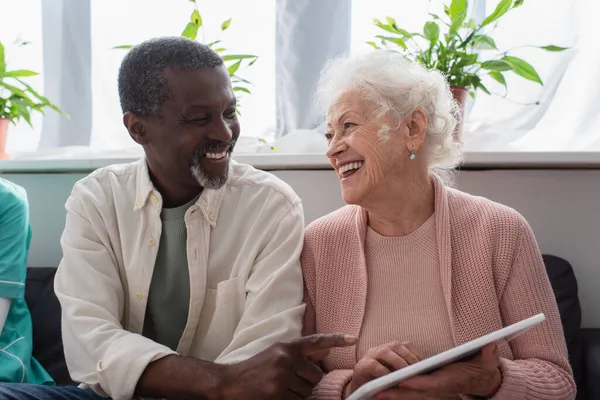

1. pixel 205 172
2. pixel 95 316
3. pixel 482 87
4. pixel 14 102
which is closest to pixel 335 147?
pixel 205 172

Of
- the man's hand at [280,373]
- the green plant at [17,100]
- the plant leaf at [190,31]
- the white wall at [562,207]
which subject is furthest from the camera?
the green plant at [17,100]

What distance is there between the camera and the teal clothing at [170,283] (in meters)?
1.51

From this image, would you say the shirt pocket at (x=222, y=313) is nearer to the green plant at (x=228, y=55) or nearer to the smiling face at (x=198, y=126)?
the smiling face at (x=198, y=126)

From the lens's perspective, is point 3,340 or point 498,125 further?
point 498,125

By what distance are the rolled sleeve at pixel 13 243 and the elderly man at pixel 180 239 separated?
10.6 inches

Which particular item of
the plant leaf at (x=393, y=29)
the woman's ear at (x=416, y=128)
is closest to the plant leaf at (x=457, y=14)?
the plant leaf at (x=393, y=29)

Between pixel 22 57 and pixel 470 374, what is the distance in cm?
210

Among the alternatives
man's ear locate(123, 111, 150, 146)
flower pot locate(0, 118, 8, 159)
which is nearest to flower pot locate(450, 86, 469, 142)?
man's ear locate(123, 111, 150, 146)

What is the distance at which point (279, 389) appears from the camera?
124cm

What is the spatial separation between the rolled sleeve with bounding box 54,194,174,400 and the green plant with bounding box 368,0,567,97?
1077 millimetres

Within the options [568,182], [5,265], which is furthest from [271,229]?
[568,182]

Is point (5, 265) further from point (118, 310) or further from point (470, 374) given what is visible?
point (470, 374)

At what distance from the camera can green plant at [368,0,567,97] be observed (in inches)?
78.0

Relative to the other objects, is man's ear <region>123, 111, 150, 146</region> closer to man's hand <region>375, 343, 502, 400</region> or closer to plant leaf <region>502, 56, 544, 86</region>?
man's hand <region>375, 343, 502, 400</region>
